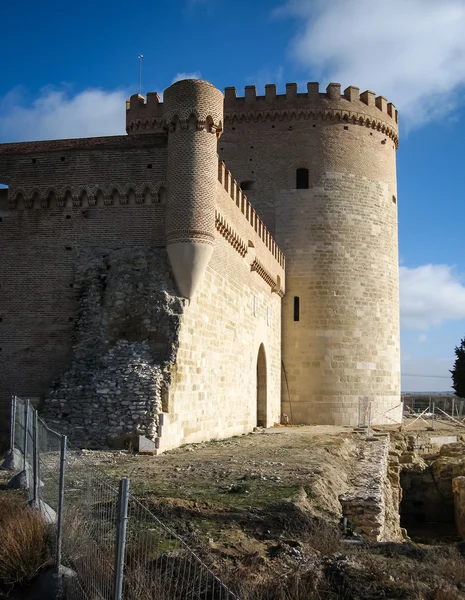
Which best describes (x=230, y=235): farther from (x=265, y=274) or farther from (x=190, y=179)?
(x=265, y=274)

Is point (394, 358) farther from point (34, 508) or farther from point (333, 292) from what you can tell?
point (34, 508)

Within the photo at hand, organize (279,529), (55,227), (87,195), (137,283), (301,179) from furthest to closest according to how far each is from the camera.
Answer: (301,179) → (55,227) → (87,195) → (137,283) → (279,529)

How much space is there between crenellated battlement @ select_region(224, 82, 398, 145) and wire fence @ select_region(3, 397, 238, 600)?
2090 centimetres

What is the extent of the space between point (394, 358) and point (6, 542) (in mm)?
21900

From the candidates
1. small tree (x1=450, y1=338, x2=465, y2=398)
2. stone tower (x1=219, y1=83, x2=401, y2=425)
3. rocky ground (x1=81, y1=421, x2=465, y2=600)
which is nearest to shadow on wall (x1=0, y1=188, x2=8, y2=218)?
rocky ground (x1=81, y1=421, x2=465, y2=600)

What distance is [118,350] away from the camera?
1338 cm

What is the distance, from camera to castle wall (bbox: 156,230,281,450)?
13.8 m

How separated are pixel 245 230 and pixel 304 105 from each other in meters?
8.85

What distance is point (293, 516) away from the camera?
7582 mm

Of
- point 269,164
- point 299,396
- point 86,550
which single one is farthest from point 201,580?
point 269,164

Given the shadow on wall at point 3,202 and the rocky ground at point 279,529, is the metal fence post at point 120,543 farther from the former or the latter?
the shadow on wall at point 3,202

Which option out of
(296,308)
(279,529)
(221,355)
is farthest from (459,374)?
(279,529)

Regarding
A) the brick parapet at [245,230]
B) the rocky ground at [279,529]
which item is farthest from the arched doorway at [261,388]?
the rocky ground at [279,529]

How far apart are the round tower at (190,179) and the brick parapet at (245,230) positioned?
4.15 ft
